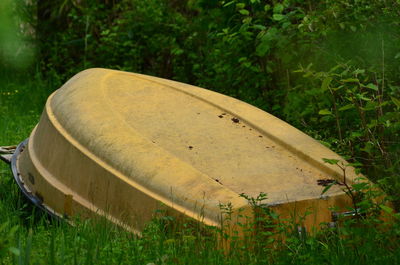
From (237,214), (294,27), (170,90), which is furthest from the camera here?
(294,27)

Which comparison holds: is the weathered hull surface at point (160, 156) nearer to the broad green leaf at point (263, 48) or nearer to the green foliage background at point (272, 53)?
the green foliage background at point (272, 53)

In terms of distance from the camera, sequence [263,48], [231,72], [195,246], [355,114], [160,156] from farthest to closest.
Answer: [231,72] < [263,48] < [355,114] < [160,156] < [195,246]

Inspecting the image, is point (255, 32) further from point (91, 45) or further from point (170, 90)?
point (91, 45)

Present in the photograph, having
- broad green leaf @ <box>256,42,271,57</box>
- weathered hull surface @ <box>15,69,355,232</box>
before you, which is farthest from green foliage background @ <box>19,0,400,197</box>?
weathered hull surface @ <box>15,69,355,232</box>

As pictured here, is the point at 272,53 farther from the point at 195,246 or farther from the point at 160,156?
the point at 195,246

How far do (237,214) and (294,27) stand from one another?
2.13m

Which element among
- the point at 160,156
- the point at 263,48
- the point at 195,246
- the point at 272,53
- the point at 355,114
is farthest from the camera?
the point at 272,53

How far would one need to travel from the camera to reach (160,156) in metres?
4.25

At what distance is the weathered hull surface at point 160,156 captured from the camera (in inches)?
156

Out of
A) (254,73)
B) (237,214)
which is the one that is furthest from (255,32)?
(237,214)

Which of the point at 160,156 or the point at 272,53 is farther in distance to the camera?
the point at 272,53

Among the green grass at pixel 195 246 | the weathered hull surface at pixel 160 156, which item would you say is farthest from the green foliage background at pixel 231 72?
the weathered hull surface at pixel 160 156

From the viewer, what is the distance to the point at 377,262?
3459 millimetres

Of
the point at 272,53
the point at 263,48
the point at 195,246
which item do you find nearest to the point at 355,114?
the point at 263,48
